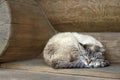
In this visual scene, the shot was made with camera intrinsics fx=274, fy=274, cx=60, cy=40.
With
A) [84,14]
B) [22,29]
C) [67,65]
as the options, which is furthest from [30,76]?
[84,14]

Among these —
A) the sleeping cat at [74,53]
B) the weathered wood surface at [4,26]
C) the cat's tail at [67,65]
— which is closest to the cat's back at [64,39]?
the sleeping cat at [74,53]

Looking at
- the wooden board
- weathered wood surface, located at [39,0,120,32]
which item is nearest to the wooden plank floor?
the wooden board

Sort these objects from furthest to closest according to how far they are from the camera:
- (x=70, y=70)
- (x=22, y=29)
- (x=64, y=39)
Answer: (x=22, y=29) → (x=64, y=39) → (x=70, y=70)

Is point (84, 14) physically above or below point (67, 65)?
above

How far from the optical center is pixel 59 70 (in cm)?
138

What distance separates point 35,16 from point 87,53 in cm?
47

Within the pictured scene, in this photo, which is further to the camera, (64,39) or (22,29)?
(22,29)

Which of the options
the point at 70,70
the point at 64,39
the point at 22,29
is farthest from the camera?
the point at 22,29

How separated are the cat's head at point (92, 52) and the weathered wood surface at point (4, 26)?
445mm

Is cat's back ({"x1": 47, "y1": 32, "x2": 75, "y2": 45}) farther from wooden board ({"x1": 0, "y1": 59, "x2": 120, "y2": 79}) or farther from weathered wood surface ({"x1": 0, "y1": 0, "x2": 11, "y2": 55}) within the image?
weathered wood surface ({"x1": 0, "y1": 0, "x2": 11, "y2": 55})

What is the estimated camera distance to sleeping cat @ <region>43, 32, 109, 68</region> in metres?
1.41

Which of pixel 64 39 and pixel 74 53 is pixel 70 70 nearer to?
pixel 74 53

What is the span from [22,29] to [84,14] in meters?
0.39

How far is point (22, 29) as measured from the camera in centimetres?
162
